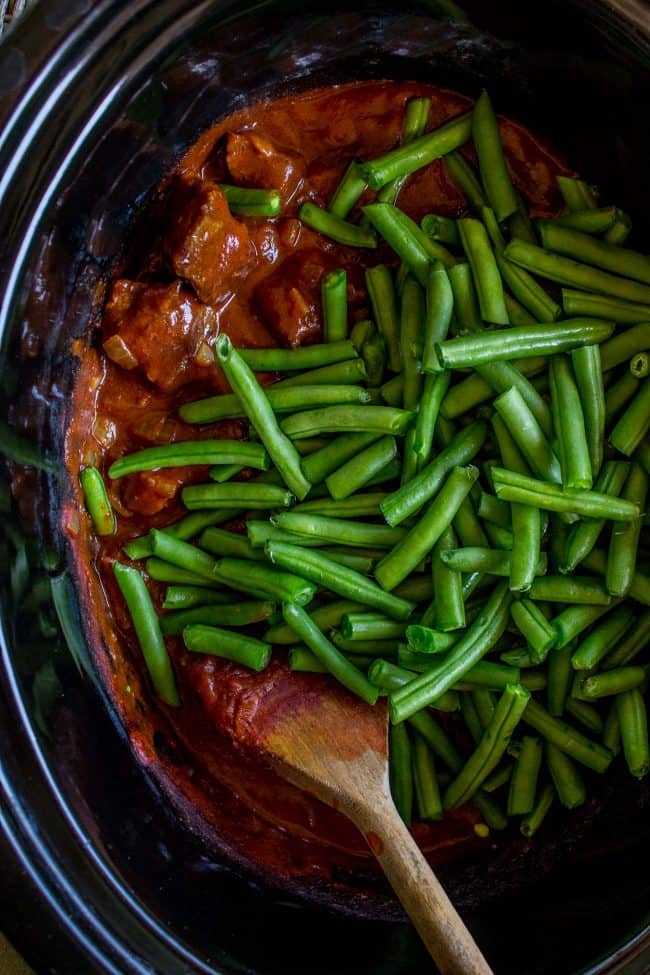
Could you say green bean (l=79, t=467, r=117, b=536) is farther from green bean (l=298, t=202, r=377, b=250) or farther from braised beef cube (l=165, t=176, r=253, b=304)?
green bean (l=298, t=202, r=377, b=250)

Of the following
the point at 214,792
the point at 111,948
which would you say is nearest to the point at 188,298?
the point at 214,792

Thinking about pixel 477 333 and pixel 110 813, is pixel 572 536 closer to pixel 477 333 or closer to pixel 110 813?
pixel 477 333

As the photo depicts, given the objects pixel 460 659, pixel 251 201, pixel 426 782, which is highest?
pixel 251 201

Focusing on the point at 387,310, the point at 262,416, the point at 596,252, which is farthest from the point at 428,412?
the point at 596,252

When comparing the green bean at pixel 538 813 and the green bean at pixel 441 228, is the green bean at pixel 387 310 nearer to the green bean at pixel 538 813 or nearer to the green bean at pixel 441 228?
the green bean at pixel 441 228

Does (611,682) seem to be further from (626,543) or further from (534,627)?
(626,543)

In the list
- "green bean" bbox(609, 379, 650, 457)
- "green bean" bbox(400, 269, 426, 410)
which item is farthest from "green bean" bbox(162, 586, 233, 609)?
"green bean" bbox(609, 379, 650, 457)
